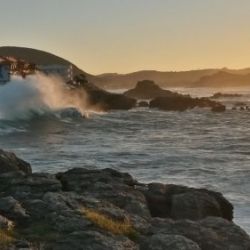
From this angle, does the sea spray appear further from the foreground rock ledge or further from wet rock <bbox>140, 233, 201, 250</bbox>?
wet rock <bbox>140, 233, 201, 250</bbox>

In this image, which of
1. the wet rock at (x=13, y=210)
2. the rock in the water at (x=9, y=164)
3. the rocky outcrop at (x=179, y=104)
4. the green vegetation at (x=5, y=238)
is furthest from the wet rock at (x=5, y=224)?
the rocky outcrop at (x=179, y=104)

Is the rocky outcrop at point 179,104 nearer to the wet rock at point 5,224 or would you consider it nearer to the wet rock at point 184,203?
the wet rock at point 184,203

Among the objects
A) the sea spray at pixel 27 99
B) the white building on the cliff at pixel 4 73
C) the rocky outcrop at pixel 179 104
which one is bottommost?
the rocky outcrop at pixel 179 104

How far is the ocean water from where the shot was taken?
2828 cm

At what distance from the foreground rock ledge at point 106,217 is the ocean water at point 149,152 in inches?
121

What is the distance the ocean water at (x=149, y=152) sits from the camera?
2828 cm

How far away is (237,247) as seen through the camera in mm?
12609

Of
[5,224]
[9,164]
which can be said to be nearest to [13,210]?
[5,224]

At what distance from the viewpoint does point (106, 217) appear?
13.5m

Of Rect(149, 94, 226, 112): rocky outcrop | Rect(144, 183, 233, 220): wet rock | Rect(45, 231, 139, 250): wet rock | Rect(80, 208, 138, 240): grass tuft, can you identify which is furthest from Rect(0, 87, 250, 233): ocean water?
Rect(149, 94, 226, 112): rocky outcrop

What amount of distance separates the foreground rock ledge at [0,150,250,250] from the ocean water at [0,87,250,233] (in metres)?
3.08

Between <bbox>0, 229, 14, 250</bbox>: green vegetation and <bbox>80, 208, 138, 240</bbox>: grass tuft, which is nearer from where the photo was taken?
<bbox>0, 229, 14, 250</bbox>: green vegetation

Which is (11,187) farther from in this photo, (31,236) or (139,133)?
(139,133)

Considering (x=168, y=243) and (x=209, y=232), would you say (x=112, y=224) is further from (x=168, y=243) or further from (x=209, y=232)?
(x=209, y=232)
